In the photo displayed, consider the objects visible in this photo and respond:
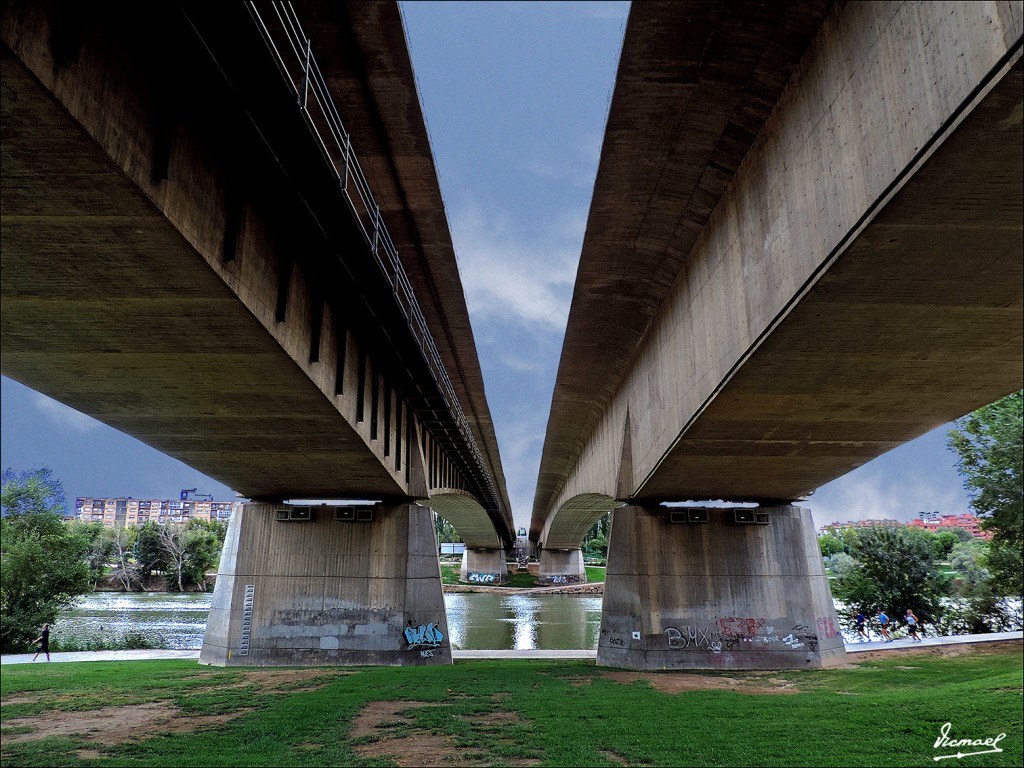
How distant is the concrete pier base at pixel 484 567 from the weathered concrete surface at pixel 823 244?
75857mm

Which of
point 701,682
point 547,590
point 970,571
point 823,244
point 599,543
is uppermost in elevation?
point 599,543

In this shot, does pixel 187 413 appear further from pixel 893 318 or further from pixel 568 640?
pixel 568 640

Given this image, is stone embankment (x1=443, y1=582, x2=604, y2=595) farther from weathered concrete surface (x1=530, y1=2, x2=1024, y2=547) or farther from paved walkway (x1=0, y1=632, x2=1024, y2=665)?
weathered concrete surface (x1=530, y1=2, x2=1024, y2=547)

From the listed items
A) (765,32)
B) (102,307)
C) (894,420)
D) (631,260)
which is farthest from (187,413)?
(894,420)

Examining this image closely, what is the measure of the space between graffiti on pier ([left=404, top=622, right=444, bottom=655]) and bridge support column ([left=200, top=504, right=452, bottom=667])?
33 millimetres

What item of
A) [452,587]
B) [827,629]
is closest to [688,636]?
[827,629]

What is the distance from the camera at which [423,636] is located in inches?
911

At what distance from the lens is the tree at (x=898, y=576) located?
1219 inches

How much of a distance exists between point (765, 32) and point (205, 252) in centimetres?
731

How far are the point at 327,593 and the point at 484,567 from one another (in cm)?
7235

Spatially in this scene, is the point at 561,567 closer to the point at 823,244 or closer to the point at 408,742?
the point at 408,742

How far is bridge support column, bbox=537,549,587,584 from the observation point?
9056 centimetres

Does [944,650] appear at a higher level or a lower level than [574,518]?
lower

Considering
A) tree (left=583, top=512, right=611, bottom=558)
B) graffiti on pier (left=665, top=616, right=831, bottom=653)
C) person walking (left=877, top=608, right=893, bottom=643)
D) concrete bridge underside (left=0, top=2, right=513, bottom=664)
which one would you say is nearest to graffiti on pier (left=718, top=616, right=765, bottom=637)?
graffiti on pier (left=665, top=616, right=831, bottom=653)
